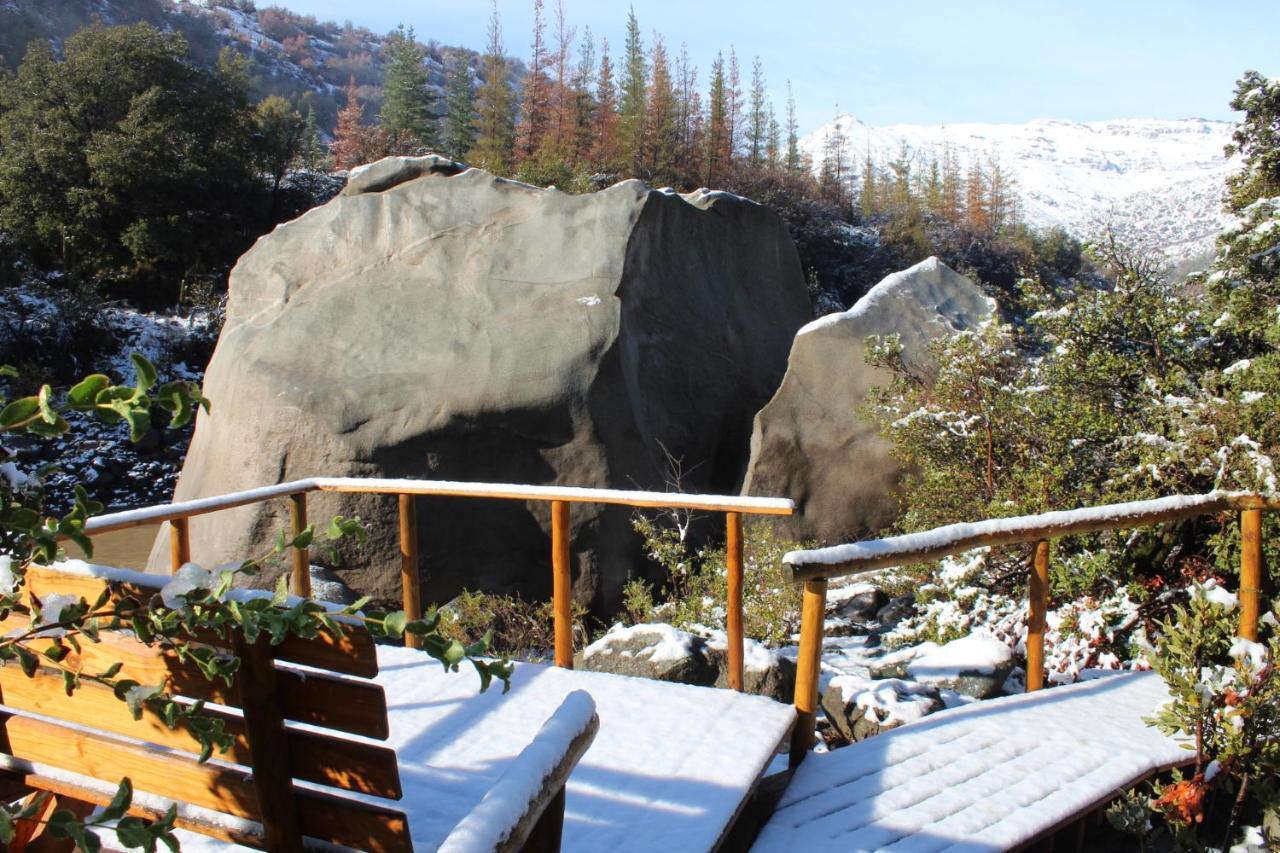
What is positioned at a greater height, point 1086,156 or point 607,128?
point 1086,156

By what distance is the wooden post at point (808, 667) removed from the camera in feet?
10.4

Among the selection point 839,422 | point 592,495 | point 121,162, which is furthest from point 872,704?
point 121,162

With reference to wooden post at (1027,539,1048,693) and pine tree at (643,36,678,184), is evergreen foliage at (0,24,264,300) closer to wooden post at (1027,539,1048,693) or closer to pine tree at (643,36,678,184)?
pine tree at (643,36,678,184)

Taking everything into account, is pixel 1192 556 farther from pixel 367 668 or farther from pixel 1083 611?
pixel 367 668

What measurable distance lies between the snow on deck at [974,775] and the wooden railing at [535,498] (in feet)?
2.11

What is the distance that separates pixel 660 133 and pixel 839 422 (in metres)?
20.0

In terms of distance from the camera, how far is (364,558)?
7.77 metres

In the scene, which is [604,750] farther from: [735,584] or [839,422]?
[839,422]

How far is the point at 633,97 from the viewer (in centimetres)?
2748

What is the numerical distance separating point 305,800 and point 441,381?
659cm

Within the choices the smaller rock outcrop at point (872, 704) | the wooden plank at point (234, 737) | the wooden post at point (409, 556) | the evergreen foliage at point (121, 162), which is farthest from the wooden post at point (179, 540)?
the evergreen foliage at point (121, 162)

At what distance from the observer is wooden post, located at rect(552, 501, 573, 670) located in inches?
153

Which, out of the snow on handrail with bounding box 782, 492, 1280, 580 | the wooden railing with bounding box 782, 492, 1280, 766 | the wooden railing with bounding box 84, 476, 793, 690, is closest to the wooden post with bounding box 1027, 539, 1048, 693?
the wooden railing with bounding box 782, 492, 1280, 766

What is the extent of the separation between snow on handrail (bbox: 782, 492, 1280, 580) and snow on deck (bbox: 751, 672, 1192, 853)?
0.64 meters
